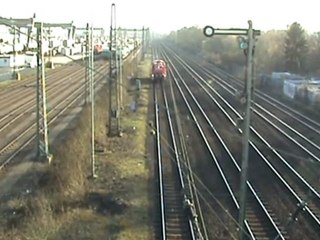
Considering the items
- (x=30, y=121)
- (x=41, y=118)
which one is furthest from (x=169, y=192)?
(x=30, y=121)

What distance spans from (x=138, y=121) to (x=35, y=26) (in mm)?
11779

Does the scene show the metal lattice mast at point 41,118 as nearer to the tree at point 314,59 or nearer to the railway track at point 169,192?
the railway track at point 169,192

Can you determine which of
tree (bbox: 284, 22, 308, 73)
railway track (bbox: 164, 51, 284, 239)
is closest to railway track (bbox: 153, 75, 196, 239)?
railway track (bbox: 164, 51, 284, 239)

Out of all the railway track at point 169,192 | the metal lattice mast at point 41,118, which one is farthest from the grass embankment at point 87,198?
the metal lattice mast at point 41,118

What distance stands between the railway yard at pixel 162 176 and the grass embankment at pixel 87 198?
4 centimetres

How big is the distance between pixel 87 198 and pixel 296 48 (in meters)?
39.1

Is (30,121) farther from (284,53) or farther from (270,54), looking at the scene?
(270,54)

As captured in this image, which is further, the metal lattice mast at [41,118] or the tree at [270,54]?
the tree at [270,54]

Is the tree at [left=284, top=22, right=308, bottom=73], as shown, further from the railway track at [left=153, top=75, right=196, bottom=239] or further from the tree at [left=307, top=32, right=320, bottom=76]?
the railway track at [left=153, top=75, right=196, bottom=239]

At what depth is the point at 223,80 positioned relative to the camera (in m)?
52.4

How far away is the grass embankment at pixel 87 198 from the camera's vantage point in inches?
549

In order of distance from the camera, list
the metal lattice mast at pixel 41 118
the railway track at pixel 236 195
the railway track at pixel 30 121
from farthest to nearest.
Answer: the railway track at pixel 30 121
the metal lattice mast at pixel 41 118
the railway track at pixel 236 195

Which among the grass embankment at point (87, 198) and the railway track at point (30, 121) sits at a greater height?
the railway track at point (30, 121)

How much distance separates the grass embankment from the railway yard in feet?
0.12
